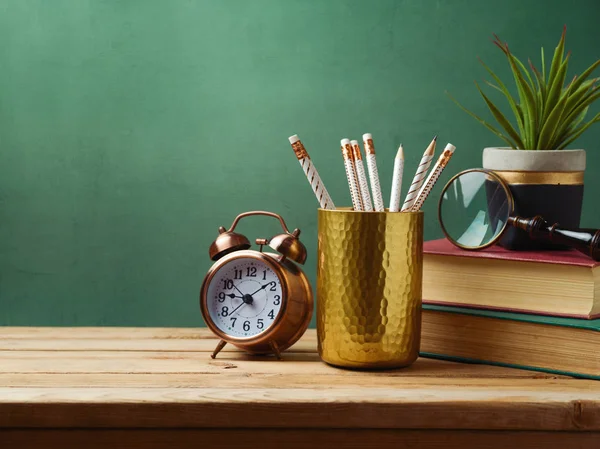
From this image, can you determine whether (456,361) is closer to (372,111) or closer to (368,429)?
(368,429)

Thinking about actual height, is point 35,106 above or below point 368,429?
above

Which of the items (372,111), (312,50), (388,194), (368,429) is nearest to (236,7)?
(312,50)

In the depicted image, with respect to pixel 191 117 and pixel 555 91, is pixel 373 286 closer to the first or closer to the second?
pixel 555 91

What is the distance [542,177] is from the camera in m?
1.07

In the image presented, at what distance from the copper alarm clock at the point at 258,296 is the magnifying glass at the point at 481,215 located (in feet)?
0.74

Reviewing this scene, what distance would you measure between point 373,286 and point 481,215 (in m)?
0.21

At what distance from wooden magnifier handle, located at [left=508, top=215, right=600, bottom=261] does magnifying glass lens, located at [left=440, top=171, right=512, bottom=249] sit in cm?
3

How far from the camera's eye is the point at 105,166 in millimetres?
1383

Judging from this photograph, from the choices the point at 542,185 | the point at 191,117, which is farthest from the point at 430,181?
the point at 191,117

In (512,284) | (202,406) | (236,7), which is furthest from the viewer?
(236,7)

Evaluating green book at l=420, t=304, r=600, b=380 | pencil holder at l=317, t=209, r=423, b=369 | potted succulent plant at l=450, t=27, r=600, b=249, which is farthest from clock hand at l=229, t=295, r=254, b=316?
potted succulent plant at l=450, t=27, r=600, b=249

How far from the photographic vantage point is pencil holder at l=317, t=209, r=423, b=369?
101 centimetres

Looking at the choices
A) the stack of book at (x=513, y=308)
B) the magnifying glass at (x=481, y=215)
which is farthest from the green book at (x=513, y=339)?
the magnifying glass at (x=481, y=215)

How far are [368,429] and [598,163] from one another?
2.46 ft
